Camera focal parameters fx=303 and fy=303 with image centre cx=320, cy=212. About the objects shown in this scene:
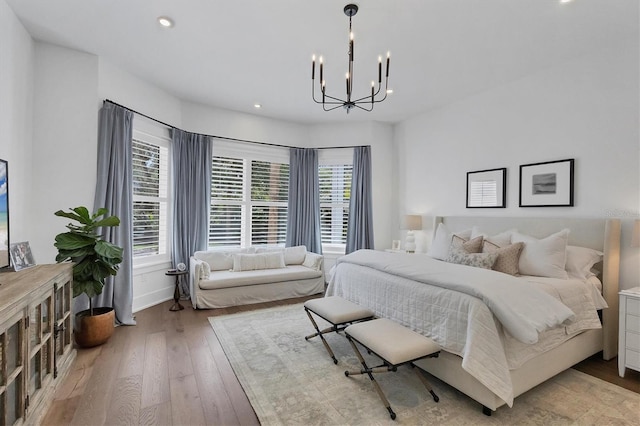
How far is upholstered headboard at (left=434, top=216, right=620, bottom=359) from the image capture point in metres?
2.74

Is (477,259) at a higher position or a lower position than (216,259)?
higher

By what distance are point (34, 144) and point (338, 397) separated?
367 centimetres

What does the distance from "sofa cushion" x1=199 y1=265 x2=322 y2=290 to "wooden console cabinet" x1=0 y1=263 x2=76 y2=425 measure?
1.65 meters

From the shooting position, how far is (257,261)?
4688 mm

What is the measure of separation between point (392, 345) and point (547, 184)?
282 centimetres

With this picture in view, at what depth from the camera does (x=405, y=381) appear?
2324 mm

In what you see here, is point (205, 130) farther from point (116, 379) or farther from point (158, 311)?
point (116, 379)

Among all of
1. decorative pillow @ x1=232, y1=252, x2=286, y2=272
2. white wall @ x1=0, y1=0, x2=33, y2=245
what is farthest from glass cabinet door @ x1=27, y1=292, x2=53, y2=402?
decorative pillow @ x1=232, y1=252, x2=286, y2=272

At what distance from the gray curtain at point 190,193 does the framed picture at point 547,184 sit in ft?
14.2

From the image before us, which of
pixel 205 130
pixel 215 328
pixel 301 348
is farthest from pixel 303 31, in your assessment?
pixel 215 328

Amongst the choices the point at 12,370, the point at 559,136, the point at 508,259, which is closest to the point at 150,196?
the point at 12,370

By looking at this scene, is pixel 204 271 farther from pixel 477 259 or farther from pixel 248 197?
pixel 477 259

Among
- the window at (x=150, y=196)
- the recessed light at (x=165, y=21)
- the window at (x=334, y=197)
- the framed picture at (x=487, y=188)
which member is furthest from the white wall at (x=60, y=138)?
the framed picture at (x=487, y=188)

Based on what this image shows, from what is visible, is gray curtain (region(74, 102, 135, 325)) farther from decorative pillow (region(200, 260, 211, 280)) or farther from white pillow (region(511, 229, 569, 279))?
white pillow (region(511, 229, 569, 279))
